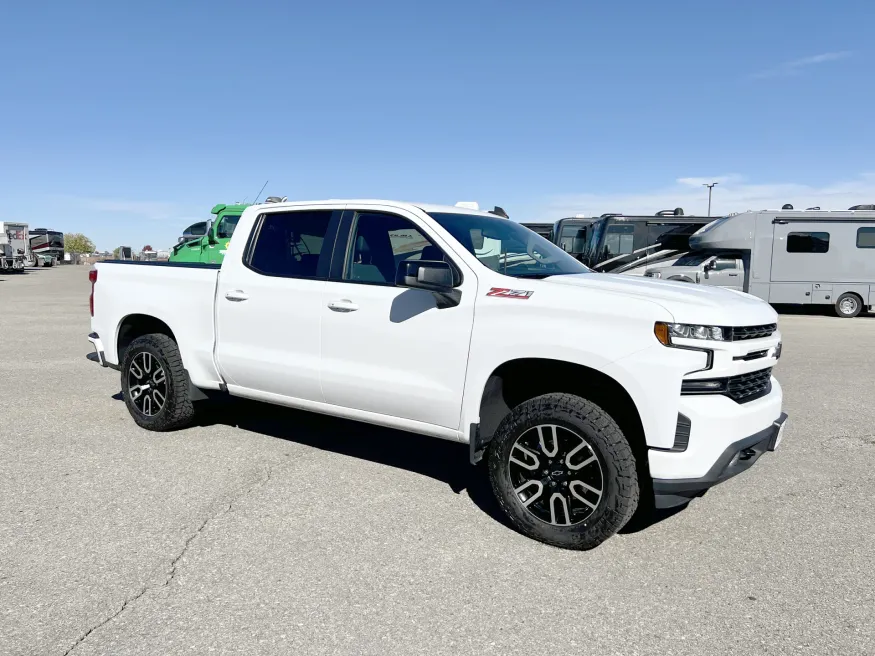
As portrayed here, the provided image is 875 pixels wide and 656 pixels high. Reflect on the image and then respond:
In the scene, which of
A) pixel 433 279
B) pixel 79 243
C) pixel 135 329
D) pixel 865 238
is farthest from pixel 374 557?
pixel 79 243

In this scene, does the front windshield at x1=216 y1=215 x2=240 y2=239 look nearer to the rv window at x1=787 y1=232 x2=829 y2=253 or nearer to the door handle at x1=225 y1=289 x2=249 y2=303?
the door handle at x1=225 y1=289 x2=249 y2=303

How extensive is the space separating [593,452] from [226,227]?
13436mm

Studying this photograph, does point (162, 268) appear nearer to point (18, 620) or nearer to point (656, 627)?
point (18, 620)

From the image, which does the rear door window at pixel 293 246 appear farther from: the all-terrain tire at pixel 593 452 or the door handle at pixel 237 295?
the all-terrain tire at pixel 593 452

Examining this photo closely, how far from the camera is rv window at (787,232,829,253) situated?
18.8 m

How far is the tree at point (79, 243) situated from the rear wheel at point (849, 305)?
87.5m

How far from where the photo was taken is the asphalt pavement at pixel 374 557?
117 inches

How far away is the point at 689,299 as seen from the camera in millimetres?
3688

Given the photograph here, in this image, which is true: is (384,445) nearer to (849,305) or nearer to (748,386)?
(748,386)

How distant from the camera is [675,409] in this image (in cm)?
346

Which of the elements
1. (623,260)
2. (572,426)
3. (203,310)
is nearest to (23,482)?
(203,310)

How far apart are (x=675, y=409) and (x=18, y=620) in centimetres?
311

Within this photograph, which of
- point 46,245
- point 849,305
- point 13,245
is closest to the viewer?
point 849,305

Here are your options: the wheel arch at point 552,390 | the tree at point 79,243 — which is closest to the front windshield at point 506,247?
the wheel arch at point 552,390
